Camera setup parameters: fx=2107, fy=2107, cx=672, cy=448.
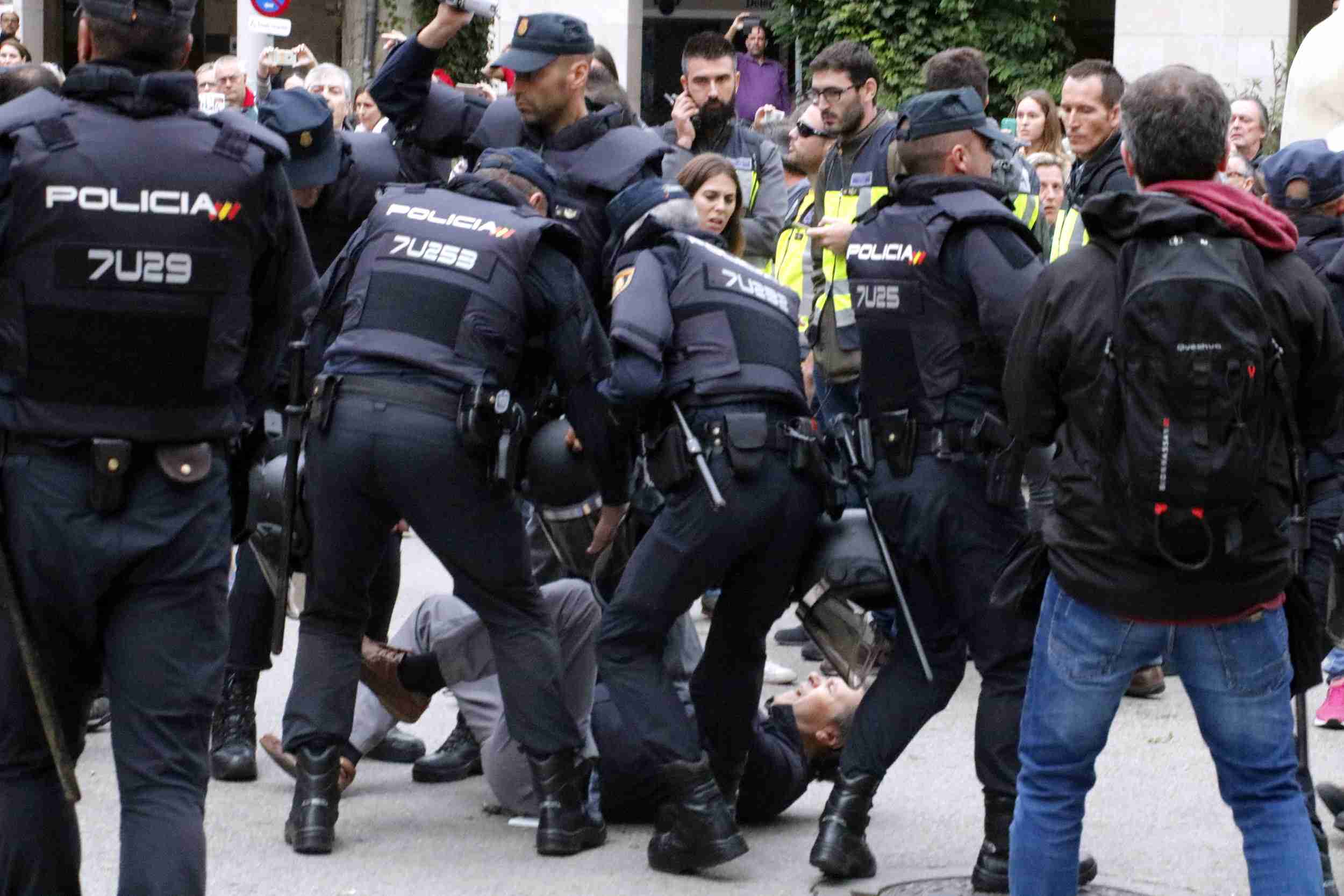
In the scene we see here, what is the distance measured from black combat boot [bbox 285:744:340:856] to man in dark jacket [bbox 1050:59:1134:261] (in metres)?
3.28

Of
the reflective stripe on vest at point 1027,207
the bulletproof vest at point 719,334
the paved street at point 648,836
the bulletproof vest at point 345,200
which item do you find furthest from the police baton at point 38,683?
the reflective stripe on vest at point 1027,207

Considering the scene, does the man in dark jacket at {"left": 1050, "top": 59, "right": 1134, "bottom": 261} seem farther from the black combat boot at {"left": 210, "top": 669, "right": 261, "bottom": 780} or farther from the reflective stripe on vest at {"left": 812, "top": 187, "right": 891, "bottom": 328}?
the black combat boot at {"left": 210, "top": 669, "right": 261, "bottom": 780}

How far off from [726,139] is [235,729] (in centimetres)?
397

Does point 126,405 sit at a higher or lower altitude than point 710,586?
higher

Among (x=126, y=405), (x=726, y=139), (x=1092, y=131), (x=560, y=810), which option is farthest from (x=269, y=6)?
(x=126, y=405)

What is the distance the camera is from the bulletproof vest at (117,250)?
12.3 feet

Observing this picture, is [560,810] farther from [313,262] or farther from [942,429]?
[313,262]

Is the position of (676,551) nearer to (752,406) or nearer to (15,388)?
(752,406)

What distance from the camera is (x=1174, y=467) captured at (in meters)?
3.85

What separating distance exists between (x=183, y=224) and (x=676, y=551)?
5.99ft

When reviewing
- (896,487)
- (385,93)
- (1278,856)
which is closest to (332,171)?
(385,93)

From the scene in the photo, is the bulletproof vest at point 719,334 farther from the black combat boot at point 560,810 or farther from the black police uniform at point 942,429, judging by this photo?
the black combat boot at point 560,810

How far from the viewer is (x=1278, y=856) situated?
400cm

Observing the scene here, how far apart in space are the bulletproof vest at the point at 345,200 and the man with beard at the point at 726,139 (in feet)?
8.43
